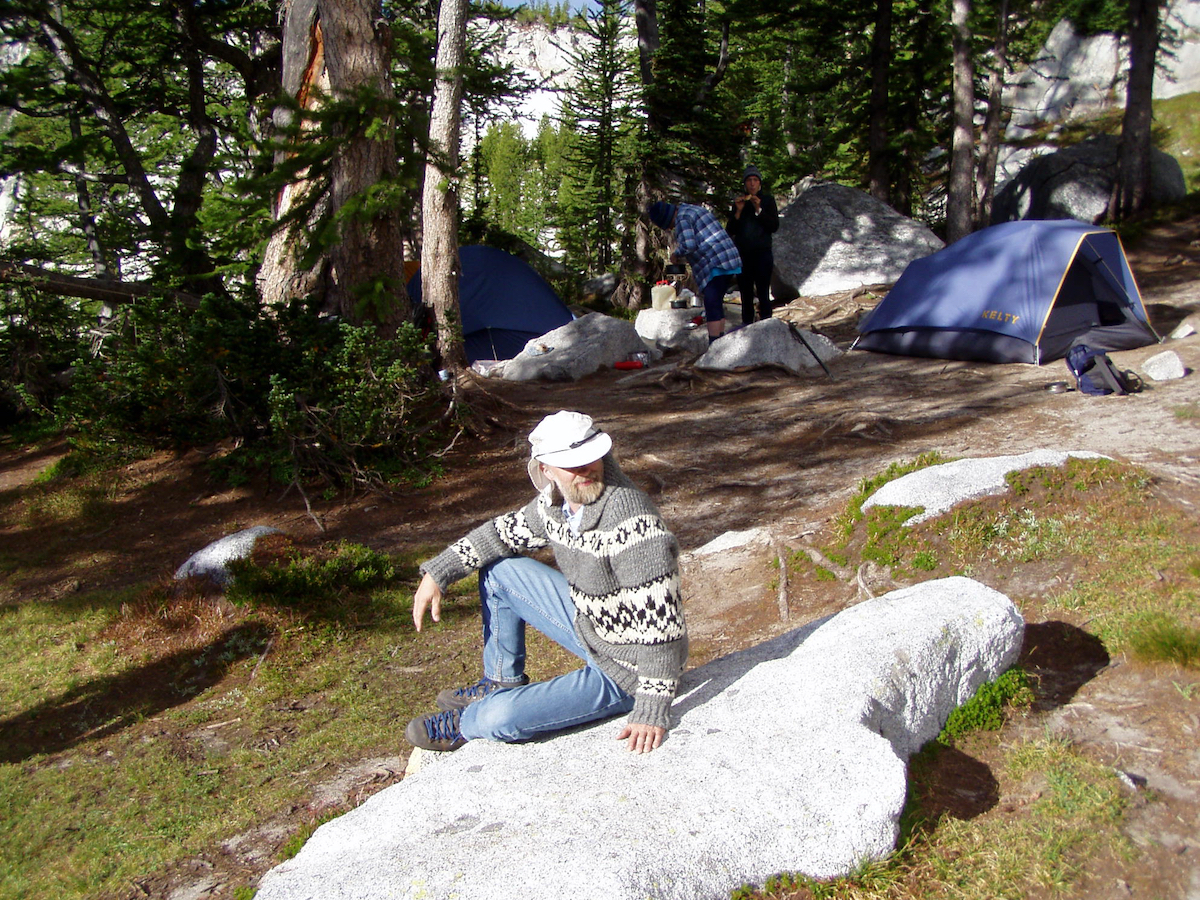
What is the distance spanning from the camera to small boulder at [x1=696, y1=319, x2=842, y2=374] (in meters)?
10.4

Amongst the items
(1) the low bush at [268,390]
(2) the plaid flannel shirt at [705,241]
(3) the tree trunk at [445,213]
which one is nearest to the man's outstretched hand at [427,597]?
(1) the low bush at [268,390]

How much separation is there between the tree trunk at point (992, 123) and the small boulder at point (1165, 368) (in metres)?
10.3

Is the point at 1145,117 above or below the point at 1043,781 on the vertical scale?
above

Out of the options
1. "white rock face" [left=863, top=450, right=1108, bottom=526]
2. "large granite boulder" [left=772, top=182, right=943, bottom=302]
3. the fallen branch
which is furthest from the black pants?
the fallen branch

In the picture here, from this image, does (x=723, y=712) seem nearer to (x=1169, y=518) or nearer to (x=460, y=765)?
(x=460, y=765)

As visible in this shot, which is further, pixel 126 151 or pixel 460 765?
pixel 126 151

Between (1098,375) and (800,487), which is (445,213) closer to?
(800,487)

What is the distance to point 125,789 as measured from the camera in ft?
12.7

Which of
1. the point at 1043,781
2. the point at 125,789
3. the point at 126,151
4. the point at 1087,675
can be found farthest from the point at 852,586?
the point at 126,151

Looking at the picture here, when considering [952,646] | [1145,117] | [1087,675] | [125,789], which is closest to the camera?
[952,646]

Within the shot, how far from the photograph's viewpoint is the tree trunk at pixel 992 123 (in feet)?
57.2

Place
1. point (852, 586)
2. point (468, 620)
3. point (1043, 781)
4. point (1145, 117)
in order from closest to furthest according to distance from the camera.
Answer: point (1043, 781)
point (852, 586)
point (468, 620)
point (1145, 117)

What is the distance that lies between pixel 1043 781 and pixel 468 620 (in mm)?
3520

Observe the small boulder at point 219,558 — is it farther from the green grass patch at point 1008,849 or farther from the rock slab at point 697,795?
the green grass patch at point 1008,849
